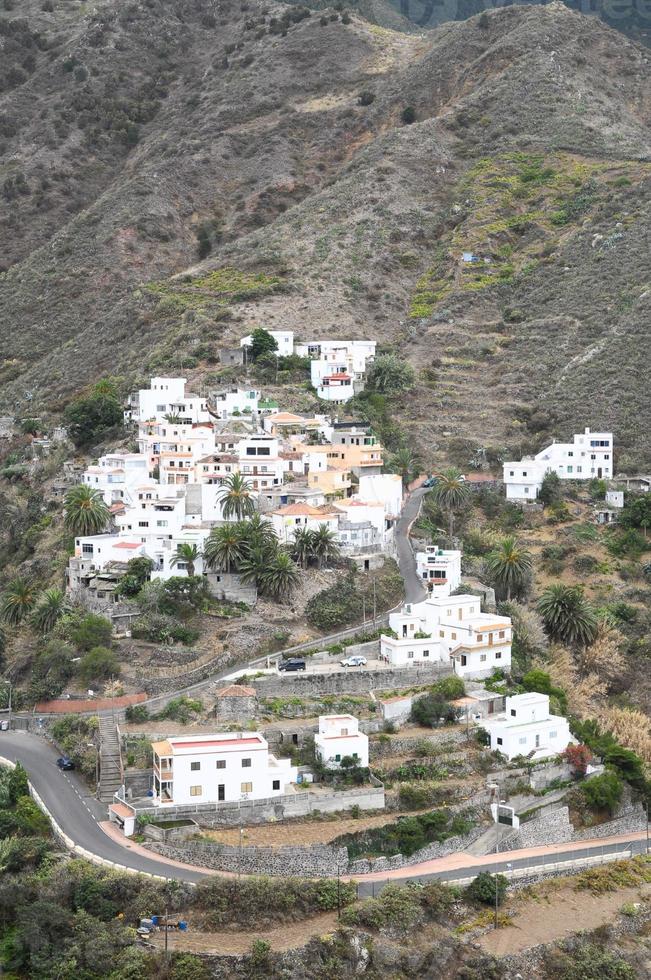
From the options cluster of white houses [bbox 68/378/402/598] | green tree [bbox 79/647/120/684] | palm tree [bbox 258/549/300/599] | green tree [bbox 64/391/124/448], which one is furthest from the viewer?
green tree [bbox 64/391/124/448]

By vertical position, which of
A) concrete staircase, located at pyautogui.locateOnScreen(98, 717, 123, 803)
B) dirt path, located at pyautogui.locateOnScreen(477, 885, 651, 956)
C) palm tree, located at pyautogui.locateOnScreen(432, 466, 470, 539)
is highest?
palm tree, located at pyautogui.locateOnScreen(432, 466, 470, 539)

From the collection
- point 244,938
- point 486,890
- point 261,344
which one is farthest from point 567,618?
point 261,344

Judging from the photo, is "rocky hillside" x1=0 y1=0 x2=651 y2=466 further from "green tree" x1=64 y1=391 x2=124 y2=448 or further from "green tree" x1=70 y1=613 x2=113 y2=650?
"green tree" x1=70 y1=613 x2=113 y2=650

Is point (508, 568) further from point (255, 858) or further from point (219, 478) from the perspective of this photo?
point (255, 858)

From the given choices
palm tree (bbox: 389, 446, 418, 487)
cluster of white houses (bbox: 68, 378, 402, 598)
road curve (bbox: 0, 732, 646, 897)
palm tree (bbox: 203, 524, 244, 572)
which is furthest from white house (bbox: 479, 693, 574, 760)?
palm tree (bbox: 389, 446, 418, 487)

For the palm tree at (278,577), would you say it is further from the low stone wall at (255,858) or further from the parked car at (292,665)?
the low stone wall at (255,858)

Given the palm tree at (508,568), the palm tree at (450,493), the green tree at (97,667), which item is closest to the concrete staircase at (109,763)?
A: the green tree at (97,667)
